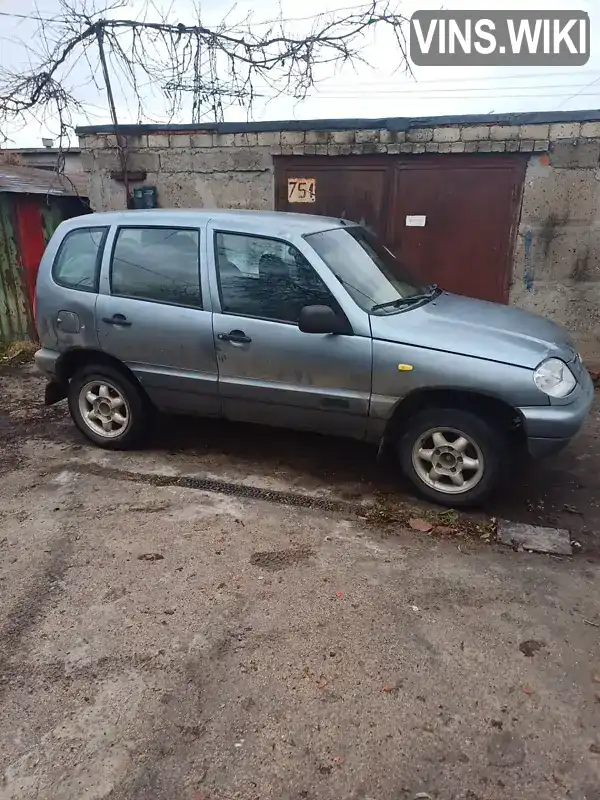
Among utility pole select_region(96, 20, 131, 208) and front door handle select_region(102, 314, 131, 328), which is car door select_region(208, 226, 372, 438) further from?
utility pole select_region(96, 20, 131, 208)

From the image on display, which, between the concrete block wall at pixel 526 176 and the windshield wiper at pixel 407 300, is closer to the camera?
the windshield wiper at pixel 407 300

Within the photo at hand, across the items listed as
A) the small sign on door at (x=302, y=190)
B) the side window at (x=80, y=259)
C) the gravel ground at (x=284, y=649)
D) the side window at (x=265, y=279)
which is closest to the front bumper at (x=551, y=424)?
the gravel ground at (x=284, y=649)

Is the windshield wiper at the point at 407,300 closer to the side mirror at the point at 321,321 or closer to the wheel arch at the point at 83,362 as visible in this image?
the side mirror at the point at 321,321

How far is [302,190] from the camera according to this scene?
7.52 meters

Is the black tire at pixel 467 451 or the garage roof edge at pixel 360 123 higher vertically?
the garage roof edge at pixel 360 123

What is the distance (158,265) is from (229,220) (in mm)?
657

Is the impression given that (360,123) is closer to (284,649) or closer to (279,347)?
(279,347)

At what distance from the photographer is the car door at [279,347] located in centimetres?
393

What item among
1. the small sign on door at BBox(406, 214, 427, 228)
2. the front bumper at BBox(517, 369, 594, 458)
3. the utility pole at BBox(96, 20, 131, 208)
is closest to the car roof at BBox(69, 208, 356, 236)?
the front bumper at BBox(517, 369, 594, 458)

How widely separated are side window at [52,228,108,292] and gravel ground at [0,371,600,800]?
1.63 meters

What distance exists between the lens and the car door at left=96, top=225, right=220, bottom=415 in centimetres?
431

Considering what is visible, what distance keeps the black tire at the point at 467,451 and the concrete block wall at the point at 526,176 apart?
4.04 metres

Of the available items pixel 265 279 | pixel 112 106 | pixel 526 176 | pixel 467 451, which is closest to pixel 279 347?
pixel 265 279

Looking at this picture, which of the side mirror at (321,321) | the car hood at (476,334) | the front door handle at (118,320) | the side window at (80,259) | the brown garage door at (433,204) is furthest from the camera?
the brown garage door at (433,204)
